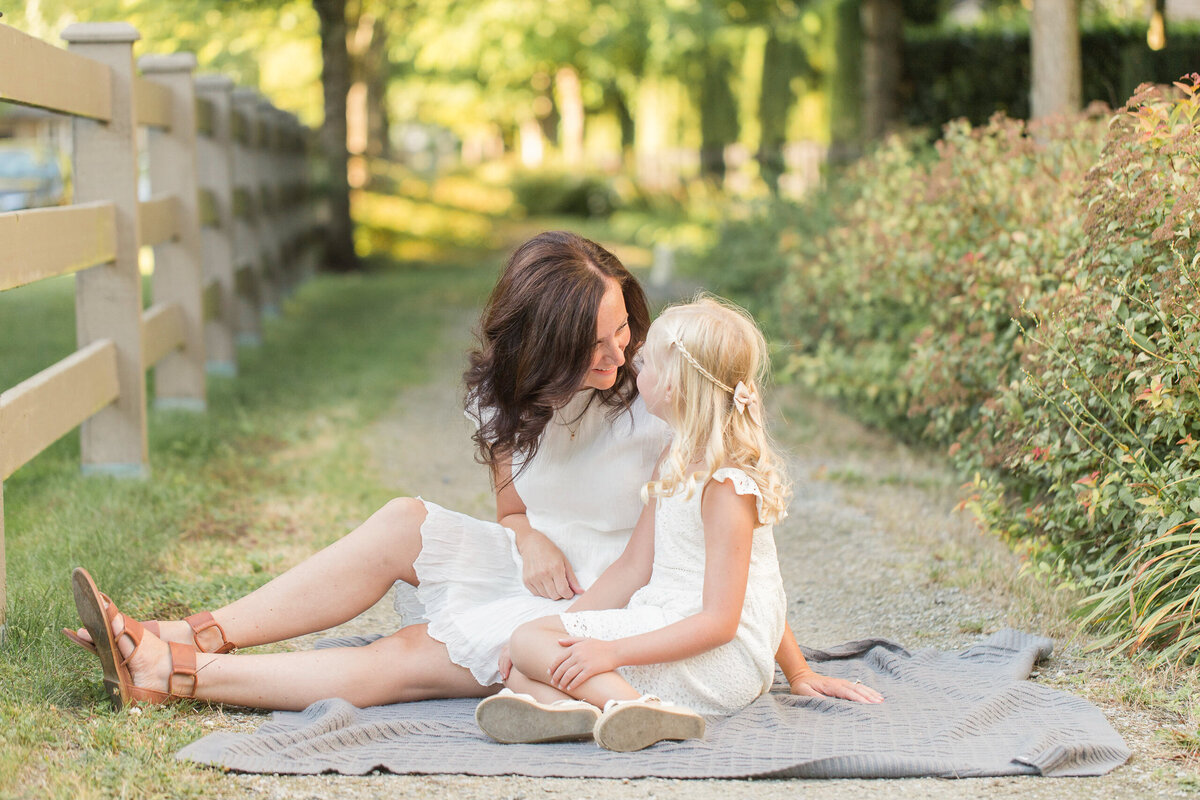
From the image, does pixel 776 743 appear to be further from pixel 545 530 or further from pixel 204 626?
pixel 204 626

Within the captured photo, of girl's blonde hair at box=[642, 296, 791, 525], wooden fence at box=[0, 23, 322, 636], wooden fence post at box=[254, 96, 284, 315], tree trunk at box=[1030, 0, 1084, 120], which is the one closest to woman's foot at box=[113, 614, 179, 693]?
wooden fence at box=[0, 23, 322, 636]

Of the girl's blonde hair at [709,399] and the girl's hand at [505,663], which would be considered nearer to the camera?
the girl's blonde hair at [709,399]

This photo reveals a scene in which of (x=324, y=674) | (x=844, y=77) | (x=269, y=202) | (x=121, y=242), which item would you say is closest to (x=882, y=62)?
(x=844, y=77)

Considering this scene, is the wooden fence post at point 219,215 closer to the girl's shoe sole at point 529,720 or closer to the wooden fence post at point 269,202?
the wooden fence post at point 269,202

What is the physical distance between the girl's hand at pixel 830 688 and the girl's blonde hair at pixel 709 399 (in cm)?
50

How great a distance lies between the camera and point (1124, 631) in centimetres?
322

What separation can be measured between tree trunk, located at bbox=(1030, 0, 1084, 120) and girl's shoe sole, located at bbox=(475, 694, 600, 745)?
5873 mm

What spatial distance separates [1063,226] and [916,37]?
10370 mm

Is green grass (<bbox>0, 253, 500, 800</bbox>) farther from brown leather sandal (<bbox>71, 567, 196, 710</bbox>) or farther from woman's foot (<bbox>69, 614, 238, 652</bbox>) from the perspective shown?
woman's foot (<bbox>69, 614, 238, 652</bbox>)

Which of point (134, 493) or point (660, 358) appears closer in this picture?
point (660, 358)

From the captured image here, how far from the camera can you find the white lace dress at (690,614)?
8.81 ft

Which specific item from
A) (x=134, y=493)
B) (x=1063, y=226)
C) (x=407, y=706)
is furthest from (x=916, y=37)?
(x=407, y=706)

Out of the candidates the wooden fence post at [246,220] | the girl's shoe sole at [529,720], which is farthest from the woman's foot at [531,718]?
the wooden fence post at [246,220]

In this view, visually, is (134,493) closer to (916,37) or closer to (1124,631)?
(1124,631)
